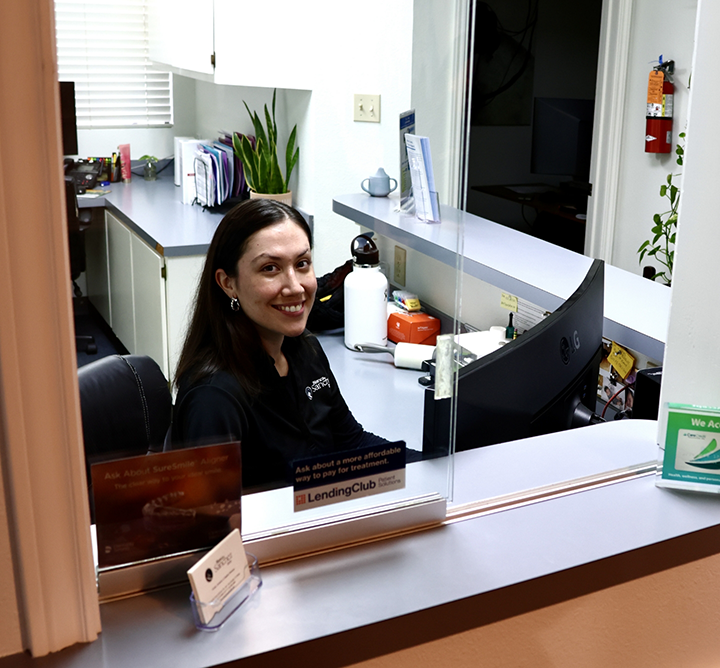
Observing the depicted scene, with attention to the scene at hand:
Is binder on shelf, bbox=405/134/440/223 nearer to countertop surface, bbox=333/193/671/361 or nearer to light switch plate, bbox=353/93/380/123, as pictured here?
countertop surface, bbox=333/193/671/361

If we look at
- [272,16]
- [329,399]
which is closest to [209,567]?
[329,399]

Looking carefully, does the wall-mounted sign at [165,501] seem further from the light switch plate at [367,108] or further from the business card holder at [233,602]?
the light switch plate at [367,108]

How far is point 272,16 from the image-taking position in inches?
49.1

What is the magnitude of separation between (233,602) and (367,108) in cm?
76

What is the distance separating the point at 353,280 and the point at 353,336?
0.35 ft

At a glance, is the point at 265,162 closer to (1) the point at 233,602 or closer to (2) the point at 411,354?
(2) the point at 411,354

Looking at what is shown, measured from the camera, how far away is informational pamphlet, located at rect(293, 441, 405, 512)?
0.75 m

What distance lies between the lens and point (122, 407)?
742 mm

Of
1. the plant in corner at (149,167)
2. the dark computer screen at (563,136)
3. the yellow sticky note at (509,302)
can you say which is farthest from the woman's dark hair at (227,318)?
the dark computer screen at (563,136)

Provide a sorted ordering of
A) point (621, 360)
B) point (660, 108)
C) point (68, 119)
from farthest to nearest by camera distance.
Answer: point (660, 108) < point (621, 360) < point (68, 119)

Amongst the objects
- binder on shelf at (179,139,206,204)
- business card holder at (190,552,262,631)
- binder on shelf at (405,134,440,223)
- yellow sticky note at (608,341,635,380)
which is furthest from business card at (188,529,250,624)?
yellow sticky note at (608,341,635,380)

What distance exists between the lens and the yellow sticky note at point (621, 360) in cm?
164

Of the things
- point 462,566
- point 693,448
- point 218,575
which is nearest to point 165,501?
point 218,575

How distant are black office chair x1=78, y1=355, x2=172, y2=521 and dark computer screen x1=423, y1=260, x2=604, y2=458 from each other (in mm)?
296
